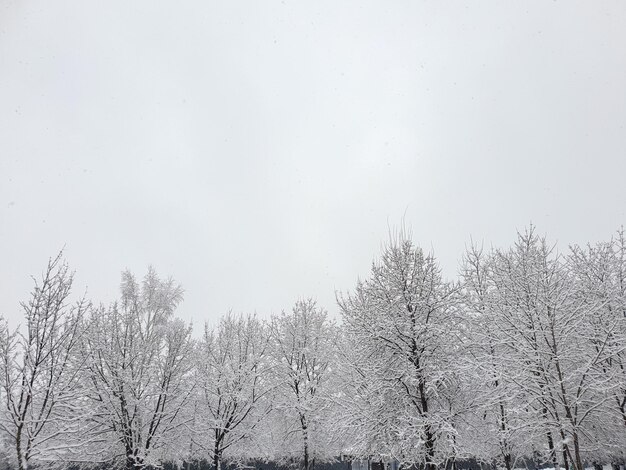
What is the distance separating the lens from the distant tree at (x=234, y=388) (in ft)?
79.2

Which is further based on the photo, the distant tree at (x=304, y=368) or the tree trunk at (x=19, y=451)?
the distant tree at (x=304, y=368)

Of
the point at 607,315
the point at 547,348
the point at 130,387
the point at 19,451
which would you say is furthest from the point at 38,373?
the point at 607,315

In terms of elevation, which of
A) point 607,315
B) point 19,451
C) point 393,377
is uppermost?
point 607,315

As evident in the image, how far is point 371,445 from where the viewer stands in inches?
679

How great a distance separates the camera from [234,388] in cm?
2472

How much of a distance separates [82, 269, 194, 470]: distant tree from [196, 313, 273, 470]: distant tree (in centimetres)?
209

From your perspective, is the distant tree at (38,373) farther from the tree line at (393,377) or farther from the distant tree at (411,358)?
the distant tree at (411,358)

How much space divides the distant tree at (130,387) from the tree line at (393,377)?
0.33 feet

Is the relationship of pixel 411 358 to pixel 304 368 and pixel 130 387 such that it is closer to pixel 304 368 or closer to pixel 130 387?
pixel 130 387

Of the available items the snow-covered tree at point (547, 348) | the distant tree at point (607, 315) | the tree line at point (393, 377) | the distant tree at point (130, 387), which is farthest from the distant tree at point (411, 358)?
the distant tree at point (130, 387)

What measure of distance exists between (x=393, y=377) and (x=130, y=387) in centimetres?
1174

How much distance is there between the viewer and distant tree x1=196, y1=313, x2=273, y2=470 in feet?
79.2

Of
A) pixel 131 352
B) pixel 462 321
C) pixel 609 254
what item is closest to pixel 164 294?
pixel 131 352

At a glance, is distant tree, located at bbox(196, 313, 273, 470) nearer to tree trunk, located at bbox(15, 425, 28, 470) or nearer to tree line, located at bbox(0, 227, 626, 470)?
tree line, located at bbox(0, 227, 626, 470)
